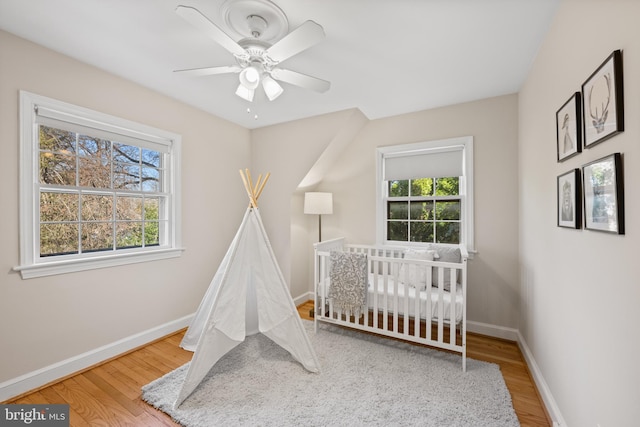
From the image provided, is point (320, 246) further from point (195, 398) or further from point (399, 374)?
point (195, 398)

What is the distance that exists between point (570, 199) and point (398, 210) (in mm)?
1985

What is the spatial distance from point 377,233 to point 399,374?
1.62m

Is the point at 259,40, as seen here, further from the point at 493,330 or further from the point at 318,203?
the point at 493,330

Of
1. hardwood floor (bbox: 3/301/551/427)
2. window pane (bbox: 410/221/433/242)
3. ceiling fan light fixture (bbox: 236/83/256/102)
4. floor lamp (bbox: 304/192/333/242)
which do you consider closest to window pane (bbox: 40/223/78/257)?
hardwood floor (bbox: 3/301/551/427)

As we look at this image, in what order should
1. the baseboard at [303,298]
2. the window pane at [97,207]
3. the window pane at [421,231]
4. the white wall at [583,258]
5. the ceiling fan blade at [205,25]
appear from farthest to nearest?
the baseboard at [303,298] < the window pane at [421,231] < the window pane at [97,207] < the ceiling fan blade at [205,25] < the white wall at [583,258]

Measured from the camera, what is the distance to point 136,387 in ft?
6.42

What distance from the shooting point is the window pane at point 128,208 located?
2.53 meters

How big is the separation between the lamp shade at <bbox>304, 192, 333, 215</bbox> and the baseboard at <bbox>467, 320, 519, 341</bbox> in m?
2.02

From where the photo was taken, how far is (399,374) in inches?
81.7

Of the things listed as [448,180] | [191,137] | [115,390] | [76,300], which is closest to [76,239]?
[76,300]

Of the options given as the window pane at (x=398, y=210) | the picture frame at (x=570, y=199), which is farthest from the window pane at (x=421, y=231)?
the picture frame at (x=570, y=199)

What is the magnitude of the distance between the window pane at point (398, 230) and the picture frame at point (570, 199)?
1780mm

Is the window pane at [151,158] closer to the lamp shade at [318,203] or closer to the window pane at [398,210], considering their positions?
the lamp shade at [318,203]

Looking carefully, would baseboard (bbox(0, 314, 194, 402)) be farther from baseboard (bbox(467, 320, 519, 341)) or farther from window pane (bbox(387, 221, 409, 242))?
baseboard (bbox(467, 320, 519, 341))
